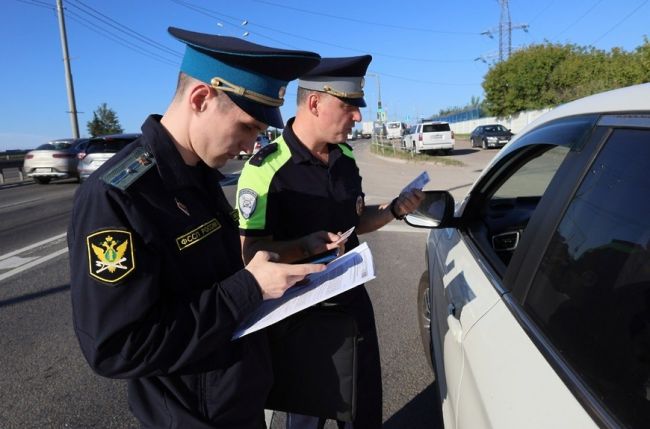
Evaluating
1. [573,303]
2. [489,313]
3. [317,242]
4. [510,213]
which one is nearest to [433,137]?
[510,213]

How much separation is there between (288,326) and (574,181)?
3.40ft

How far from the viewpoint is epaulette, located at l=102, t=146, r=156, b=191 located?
1.16m

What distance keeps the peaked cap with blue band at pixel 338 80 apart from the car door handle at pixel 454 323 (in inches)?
37.4

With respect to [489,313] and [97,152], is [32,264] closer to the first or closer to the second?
[489,313]

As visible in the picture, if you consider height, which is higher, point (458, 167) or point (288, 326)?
point (288, 326)

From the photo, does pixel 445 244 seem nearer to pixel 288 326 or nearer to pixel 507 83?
pixel 288 326

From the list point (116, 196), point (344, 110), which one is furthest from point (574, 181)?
point (116, 196)

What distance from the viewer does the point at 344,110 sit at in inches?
83.6

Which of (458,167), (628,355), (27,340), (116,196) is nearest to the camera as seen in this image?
(628,355)

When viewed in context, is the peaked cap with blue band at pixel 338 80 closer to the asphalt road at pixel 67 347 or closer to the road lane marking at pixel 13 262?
the asphalt road at pixel 67 347

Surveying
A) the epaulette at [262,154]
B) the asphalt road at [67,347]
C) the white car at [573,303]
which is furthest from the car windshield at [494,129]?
the white car at [573,303]

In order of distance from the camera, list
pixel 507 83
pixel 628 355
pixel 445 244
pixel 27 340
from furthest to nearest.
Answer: pixel 507 83, pixel 27 340, pixel 445 244, pixel 628 355

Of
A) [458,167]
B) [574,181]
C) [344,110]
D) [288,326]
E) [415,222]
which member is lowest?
[458,167]

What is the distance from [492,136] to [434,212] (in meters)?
29.8
